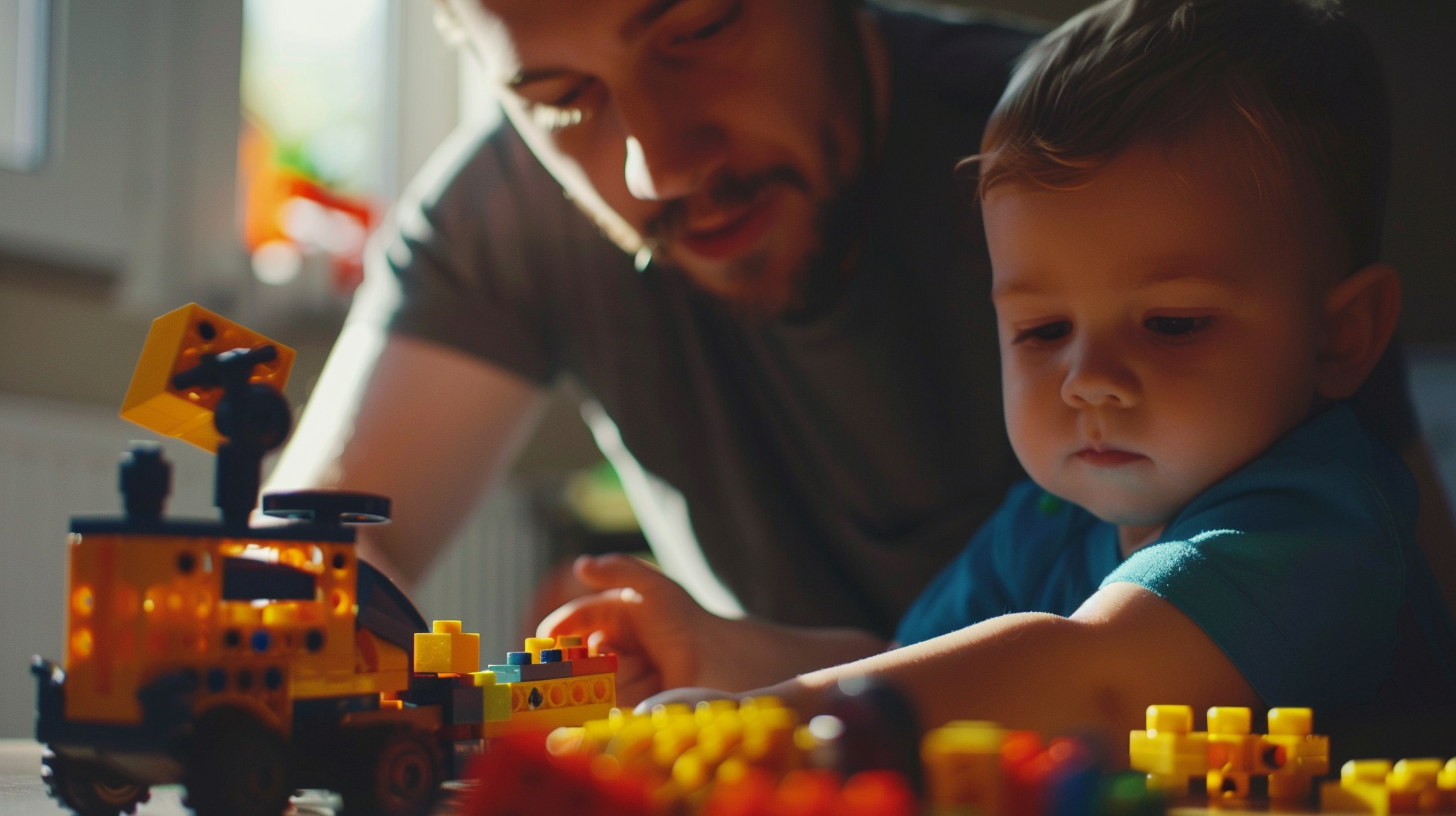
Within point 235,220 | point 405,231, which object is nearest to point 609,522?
point 235,220

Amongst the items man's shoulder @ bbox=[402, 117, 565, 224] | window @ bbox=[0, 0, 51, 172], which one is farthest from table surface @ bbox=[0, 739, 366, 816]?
window @ bbox=[0, 0, 51, 172]

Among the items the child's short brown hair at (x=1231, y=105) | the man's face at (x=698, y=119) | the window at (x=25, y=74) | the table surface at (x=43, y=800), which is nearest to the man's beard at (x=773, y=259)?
the man's face at (x=698, y=119)

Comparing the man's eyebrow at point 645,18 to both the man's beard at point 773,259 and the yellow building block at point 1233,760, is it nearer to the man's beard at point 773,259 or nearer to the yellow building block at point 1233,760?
the man's beard at point 773,259

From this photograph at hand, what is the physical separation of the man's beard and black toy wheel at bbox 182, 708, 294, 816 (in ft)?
1.92

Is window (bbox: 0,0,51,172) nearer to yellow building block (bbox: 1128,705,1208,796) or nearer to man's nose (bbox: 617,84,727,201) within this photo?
man's nose (bbox: 617,84,727,201)

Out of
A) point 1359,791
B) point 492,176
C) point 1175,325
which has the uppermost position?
point 492,176

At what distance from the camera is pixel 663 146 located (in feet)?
2.85

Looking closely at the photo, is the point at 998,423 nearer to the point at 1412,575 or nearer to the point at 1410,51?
the point at 1412,575

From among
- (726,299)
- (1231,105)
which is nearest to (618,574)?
(726,299)

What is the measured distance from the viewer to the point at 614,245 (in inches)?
49.1

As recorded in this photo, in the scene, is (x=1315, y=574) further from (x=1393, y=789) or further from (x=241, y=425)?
(x=241, y=425)

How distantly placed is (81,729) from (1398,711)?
0.58m

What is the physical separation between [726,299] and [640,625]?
387 mm

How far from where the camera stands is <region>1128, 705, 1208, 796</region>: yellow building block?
1.44 ft
